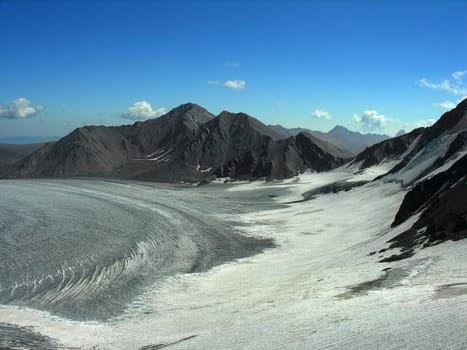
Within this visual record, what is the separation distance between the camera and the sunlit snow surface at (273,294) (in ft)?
50.9

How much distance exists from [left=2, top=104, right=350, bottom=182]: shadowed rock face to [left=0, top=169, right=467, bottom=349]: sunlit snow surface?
77971mm

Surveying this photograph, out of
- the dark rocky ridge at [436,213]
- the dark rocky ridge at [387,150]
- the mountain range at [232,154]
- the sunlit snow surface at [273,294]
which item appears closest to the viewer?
the sunlit snow surface at [273,294]

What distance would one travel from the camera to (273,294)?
84.5 ft

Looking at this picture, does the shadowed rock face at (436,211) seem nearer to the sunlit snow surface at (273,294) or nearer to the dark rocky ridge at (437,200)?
the dark rocky ridge at (437,200)

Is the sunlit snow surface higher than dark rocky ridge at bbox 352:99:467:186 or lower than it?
lower

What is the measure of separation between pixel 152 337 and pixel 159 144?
16615 cm

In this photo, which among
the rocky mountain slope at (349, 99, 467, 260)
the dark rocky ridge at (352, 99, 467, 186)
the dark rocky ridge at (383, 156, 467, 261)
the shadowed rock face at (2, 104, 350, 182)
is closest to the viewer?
the dark rocky ridge at (383, 156, 467, 261)

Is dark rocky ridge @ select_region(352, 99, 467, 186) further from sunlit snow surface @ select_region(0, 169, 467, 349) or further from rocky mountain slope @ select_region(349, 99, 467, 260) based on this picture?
sunlit snow surface @ select_region(0, 169, 467, 349)

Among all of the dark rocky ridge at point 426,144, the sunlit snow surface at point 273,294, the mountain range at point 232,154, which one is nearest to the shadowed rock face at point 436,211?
the mountain range at point 232,154

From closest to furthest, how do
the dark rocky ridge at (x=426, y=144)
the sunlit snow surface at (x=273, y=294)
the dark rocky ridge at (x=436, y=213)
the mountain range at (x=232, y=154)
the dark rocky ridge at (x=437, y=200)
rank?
1. the sunlit snow surface at (x=273, y=294)
2. the dark rocky ridge at (x=436, y=213)
3. the dark rocky ridge at (x=437, y=200)
4. the dark rocky ridge at (x=426, y=144)
5. the mountain range at (x=232, y=154)

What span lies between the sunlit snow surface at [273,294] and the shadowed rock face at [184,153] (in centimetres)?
7797

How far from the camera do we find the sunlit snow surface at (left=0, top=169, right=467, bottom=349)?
15.5 metres

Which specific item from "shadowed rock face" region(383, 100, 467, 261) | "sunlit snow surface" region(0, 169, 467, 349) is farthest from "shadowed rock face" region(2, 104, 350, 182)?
"shadowed rock face" region(383, 100, 467, 261)

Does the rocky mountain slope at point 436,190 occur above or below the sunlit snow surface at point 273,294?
above
